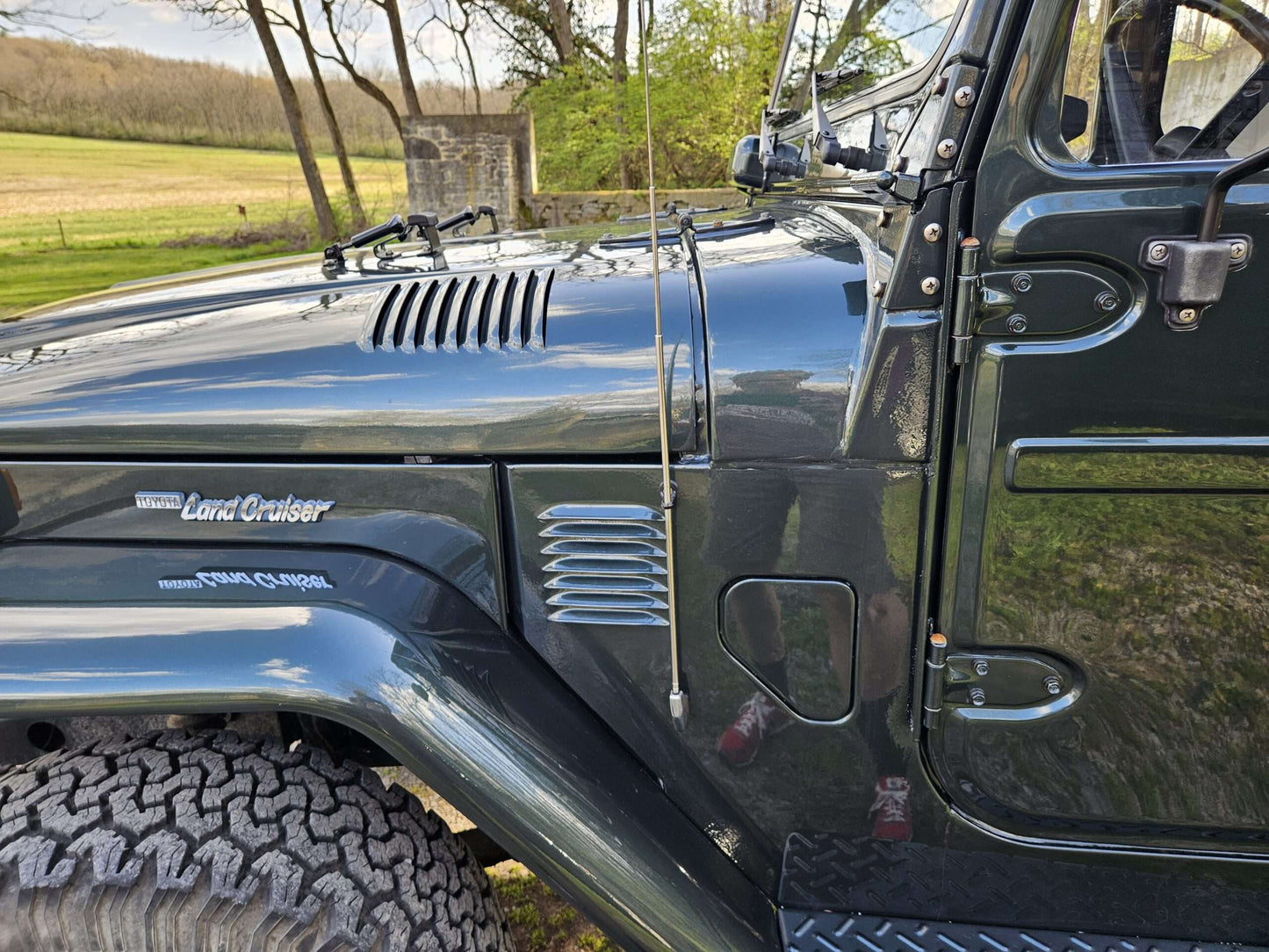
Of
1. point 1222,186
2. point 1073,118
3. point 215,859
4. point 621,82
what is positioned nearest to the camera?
point 1222,186

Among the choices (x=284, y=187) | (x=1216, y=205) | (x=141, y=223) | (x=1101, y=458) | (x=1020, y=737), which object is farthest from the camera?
(x=284, y=187)

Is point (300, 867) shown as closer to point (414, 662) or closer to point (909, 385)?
point (414, 662)

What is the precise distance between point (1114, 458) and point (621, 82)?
10.5 meters

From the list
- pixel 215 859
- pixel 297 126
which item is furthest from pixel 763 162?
pixel 297 126

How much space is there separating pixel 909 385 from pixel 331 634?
2.84 ft

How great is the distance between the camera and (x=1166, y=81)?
1124 mm

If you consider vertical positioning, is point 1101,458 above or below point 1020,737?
above

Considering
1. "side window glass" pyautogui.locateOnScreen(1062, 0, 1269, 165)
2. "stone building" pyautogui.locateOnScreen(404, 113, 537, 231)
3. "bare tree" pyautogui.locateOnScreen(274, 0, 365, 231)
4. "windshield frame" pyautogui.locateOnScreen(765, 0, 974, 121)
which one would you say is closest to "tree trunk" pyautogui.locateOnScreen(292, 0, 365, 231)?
"bare tree" pyautogui.locateOnScreen(274, 0, 365, 231)

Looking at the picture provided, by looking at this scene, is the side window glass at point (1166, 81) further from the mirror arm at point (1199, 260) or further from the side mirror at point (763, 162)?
the side mirror at point (763, 162)

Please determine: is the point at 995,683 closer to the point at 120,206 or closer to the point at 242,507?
the point at 242,507

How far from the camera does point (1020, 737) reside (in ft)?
4.00

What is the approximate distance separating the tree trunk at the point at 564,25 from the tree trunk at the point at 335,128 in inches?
135

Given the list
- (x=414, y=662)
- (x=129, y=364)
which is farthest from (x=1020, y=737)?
(x=129, y=364)

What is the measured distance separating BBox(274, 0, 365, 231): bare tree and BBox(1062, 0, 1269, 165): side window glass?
11.5m
